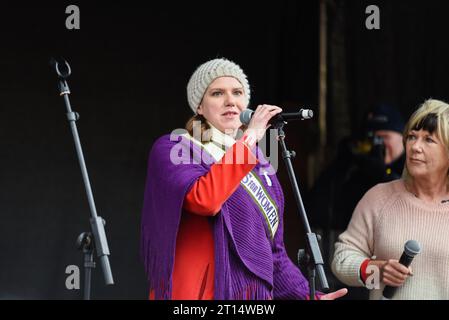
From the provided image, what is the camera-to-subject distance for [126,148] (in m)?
5.79

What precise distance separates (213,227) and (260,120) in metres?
0.40

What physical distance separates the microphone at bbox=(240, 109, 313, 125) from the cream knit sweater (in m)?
0.91

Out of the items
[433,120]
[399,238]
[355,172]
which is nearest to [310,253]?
[399,238]

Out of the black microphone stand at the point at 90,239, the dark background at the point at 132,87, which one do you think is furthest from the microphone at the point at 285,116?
the dark background at the point at 132,87

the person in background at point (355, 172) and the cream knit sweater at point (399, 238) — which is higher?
the person in background at point (355, 172)

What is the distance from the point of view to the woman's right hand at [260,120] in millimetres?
2699

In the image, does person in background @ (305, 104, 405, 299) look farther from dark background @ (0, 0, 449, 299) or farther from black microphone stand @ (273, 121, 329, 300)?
black microphone stand @ (273, 121, 329, 300)

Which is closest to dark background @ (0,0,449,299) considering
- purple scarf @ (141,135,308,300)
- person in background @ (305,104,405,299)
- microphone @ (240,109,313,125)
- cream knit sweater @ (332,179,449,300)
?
person in background @ (305,104,405,299)

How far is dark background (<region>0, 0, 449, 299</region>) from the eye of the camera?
17.9ft

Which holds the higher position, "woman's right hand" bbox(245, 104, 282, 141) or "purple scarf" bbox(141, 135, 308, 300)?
"woman's right hand" bbox(245, 104, 282, 141)

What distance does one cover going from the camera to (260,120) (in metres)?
2.71

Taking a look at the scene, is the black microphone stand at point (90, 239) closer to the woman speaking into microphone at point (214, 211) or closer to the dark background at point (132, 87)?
the woman speaking into microphone at point (214, 211)

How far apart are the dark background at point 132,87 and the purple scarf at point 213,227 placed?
2.67 metres
